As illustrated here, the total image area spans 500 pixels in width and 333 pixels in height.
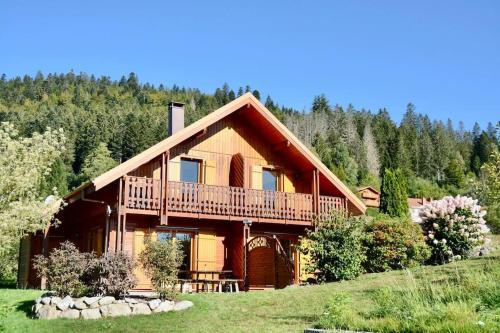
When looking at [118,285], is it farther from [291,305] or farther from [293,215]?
[293,215]

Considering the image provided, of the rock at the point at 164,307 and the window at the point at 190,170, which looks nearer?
the rock at the point at 164,307

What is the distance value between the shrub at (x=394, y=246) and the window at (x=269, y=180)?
5129 mm

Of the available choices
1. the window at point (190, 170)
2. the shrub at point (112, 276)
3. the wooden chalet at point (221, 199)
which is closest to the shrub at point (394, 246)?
the wooden chalet at point (221, 199)

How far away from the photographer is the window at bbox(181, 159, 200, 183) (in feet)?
72.8

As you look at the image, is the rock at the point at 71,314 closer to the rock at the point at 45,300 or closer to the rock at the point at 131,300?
the rock at the point at 45,300

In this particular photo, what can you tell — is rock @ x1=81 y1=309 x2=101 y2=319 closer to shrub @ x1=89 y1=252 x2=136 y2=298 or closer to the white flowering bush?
shrub @ x1=89 y1=252 x2=136 y2=298

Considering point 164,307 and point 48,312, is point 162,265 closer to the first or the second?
point 164,307

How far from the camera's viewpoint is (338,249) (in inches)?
746

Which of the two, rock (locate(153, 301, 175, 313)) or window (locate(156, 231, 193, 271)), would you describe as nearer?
rock (locate(153, 301, 175, 313))

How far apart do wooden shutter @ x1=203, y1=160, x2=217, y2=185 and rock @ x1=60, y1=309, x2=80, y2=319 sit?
888 cm

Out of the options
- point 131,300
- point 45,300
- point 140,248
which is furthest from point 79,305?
point 140,248

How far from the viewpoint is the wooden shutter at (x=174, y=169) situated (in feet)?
71.2

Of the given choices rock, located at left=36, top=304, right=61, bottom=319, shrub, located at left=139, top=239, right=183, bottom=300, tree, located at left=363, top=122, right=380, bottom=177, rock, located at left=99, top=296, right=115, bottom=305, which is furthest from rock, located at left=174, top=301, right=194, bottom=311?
tree, located at left=363, top=122, right=380, bottom=177

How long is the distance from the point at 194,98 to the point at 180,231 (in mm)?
118627
